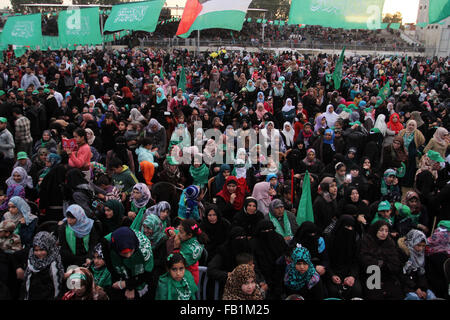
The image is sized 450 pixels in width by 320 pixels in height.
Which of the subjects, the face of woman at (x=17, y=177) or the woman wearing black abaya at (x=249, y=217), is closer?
the woman wearing black abaya at (x=249, y=217)

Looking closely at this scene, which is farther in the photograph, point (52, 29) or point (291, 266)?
point (52, 29)

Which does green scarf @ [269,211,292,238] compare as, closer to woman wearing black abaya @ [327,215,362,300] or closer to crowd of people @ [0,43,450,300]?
crowd of people @ [0,43,450,300]

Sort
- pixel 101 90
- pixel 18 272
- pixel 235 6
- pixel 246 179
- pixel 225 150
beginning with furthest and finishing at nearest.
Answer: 1. pixel 235 6
2. pixel 101 90
3. pixel 225 150
4. pixel 246 179
5. pixel 18 272

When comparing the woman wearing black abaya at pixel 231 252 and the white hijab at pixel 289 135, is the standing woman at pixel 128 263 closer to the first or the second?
the woman wearing black abaya at pixel 231 252

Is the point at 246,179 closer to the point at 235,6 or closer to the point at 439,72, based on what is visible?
the point at 235,6

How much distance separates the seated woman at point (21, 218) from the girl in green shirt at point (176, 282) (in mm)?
1561

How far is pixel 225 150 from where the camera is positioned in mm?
5625

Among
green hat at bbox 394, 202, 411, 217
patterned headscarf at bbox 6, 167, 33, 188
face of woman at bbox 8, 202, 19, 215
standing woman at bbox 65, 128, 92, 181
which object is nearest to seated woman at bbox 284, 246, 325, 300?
green hat at bbox 394, 202, 411, 217

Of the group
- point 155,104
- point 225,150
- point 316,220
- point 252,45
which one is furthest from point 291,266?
point 252,45

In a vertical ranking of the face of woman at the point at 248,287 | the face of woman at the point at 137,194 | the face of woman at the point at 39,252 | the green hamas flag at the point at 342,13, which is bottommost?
the face of woman at the point at 248,287

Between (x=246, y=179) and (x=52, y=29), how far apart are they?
37.2 m

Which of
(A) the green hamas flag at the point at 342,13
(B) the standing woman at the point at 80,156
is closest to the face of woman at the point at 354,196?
(B) the standing woman at the point at 80,156

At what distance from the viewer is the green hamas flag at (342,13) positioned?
10.4m

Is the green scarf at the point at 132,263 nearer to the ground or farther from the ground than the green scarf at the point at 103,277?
farther from the ground
